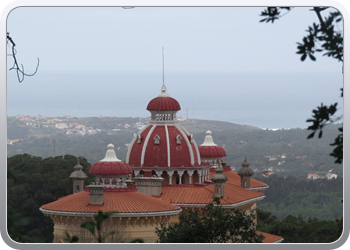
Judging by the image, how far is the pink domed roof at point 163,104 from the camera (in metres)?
45.4

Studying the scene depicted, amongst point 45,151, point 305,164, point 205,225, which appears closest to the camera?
point 205,225

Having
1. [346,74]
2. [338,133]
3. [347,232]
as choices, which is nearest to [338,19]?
[346,74]

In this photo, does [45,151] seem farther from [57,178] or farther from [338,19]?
[338,19]

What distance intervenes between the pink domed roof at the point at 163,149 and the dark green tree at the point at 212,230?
12524 mm

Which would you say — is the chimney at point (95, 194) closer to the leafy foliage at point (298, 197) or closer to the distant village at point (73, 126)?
the distant village at point (73, 126)

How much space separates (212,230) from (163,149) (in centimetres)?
1478

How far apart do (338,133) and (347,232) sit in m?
2.15

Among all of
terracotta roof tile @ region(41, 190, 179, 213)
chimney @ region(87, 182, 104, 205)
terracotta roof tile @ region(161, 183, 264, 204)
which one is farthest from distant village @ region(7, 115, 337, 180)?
chimney @ region(87, 182, 104, 205)

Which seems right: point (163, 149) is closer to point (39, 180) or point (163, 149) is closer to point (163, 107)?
point (163, 107)

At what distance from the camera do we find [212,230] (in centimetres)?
3073

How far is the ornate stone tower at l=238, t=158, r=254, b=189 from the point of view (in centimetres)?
5042

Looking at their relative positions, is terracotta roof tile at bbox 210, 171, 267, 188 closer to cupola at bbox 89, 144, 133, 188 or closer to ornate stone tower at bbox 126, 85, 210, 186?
ornate stone tower at bbox 126, 85, 210, 186

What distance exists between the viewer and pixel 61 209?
121 ft

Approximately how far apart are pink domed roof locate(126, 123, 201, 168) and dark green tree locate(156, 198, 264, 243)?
1252 centimetres
